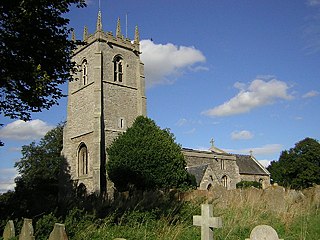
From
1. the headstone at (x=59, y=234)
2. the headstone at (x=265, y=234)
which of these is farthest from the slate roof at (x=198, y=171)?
the headstone at (x=265, y=234)

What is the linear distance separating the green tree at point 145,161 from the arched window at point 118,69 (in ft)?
23.4

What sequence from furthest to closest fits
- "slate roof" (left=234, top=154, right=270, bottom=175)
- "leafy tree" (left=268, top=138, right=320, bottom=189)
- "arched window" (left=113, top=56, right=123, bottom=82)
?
"leafy tree" (left=268, top=138, right=320, bottom=189), "slate roof" (left=234, top=154, right=270, bottom=175), "arched window" (left=113, top=56, right=123, bottom=82)

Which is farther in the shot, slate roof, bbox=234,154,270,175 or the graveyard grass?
slate roof, bbox=234,154,270,175

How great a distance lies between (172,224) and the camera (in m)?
9.13

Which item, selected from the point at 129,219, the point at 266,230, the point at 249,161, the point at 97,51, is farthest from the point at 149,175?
the point at 249,161

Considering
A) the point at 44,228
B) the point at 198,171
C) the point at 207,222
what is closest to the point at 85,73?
the point at 198,171

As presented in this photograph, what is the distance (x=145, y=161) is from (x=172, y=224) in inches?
A: 744

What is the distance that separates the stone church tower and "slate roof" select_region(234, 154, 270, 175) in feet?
62.1

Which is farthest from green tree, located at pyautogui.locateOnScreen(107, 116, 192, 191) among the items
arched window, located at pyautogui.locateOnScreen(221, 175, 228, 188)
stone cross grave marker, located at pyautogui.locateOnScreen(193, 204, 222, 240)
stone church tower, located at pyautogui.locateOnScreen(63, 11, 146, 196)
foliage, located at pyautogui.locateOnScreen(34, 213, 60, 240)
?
stone cross grave marker, located at pyautogui.locateOnScreen(193, 204, 222, 240)

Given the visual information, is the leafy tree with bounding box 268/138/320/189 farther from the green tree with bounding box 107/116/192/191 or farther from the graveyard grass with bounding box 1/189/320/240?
the graveyard grass with bounding box 1/189/320/240

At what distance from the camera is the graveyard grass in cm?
784

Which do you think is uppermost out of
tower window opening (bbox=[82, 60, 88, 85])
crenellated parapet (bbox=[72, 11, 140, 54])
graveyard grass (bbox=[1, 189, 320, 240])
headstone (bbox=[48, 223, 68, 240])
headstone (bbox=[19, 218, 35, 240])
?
crenellated parapet (bbox=[72, 11, 140, 54])

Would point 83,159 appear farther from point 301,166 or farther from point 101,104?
point 301,166

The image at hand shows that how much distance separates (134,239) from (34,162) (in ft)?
134
